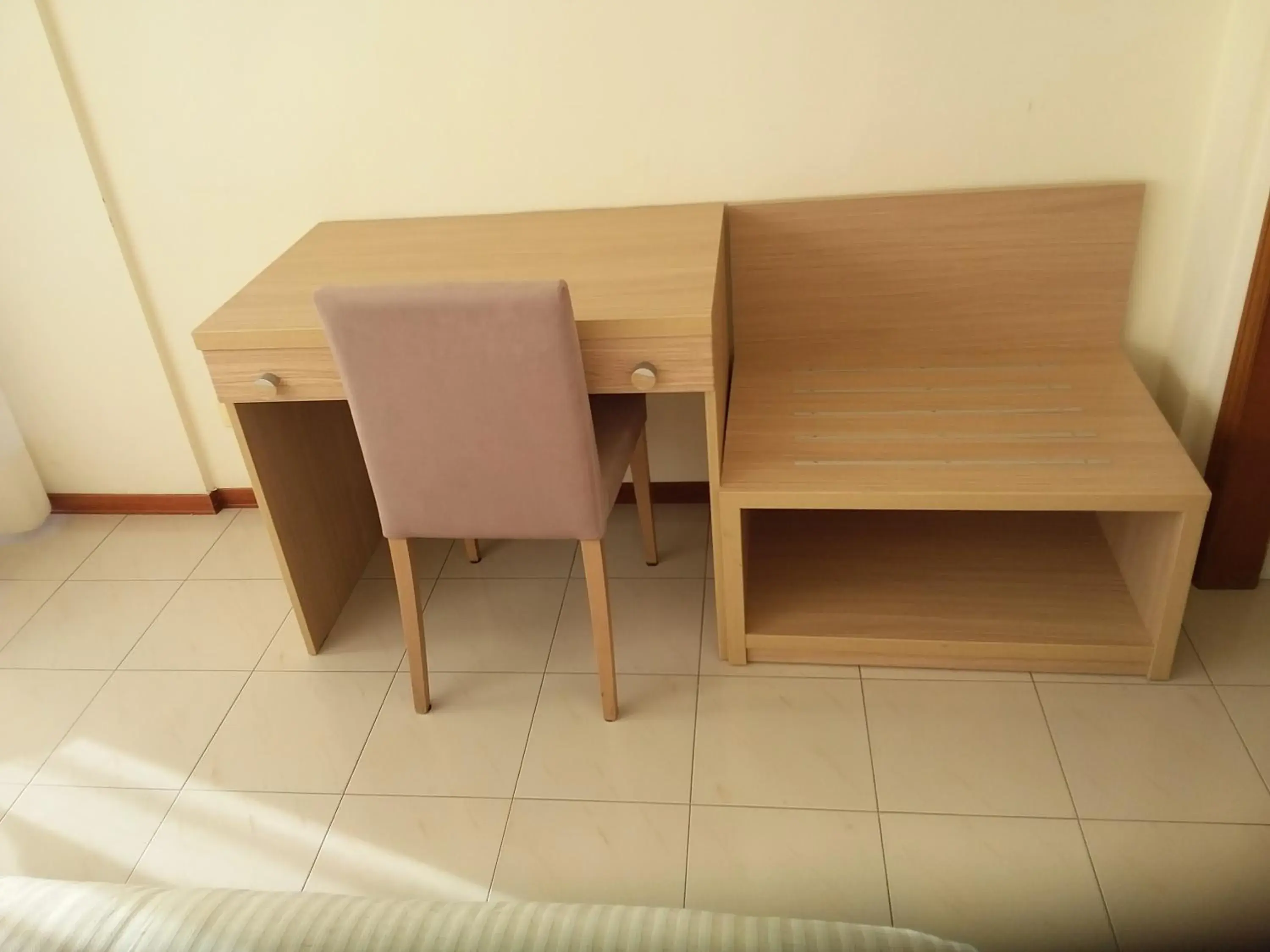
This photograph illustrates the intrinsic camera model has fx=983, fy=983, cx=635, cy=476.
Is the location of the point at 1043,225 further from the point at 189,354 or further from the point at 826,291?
the point at 189,354

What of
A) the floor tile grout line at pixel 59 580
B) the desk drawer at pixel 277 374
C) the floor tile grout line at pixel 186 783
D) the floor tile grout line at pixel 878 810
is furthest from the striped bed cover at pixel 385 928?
the floor tile grout line at pixel 59 580

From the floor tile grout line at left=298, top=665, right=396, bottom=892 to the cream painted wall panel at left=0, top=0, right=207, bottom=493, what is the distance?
3.19 ft

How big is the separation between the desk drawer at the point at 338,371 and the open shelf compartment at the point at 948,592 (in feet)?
1.23

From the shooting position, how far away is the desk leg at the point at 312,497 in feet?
6.00

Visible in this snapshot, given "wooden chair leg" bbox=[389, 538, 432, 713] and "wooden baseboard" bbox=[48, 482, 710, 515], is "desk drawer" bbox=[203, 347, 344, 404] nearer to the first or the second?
"wooden chair leg" bbox=[389, 538, 432, 713]

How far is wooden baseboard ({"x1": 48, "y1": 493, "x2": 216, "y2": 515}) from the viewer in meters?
2.54

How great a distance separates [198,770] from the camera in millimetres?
1781

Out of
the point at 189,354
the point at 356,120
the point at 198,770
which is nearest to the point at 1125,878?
the point at 198,770

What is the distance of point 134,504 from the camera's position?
2562 mm

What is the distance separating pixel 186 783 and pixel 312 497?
586 mm

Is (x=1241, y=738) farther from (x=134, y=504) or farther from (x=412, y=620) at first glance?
(x=134, y=504)

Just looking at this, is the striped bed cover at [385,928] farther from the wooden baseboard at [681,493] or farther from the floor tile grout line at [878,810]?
the wooden baseboard at [681,493]

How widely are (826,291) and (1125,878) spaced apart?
1.15m

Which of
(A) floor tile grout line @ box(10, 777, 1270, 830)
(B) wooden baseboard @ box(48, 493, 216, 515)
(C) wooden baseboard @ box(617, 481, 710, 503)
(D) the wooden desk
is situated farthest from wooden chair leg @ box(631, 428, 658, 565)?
(B) wooden baseboard @ box(48, 493, 216, 515)
